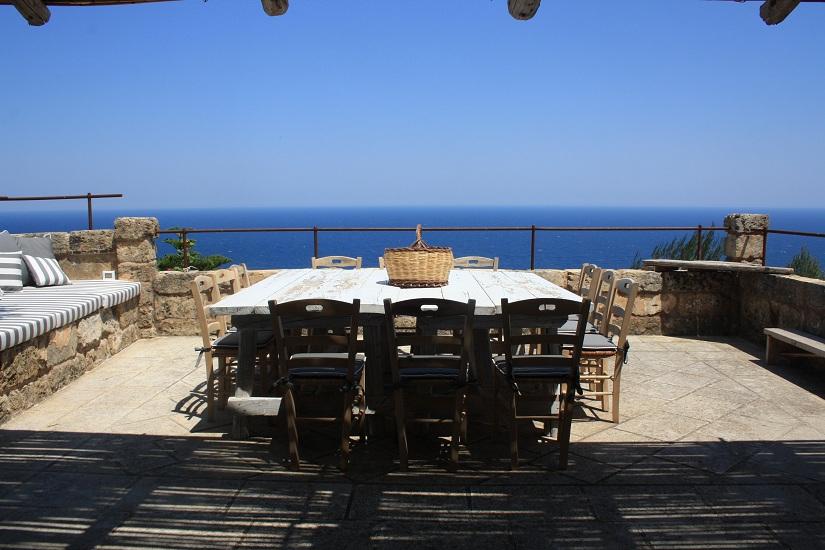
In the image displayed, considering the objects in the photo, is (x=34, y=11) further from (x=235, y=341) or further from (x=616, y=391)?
(x=616, y=391)

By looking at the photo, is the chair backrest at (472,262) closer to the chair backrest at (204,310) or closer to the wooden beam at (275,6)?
the chair backrest at (204,310)

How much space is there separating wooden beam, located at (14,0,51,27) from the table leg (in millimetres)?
1857

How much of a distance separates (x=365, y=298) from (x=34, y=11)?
7.13 ft

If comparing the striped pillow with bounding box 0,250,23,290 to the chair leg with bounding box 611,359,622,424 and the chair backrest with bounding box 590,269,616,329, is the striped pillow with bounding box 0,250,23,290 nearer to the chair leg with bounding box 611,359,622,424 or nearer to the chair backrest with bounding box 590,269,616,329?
the chair backrest with bounding box 590,269,616,329

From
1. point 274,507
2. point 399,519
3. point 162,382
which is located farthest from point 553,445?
point 162,382

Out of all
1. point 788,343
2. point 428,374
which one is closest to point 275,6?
point 428,374

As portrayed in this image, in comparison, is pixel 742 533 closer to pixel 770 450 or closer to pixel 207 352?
pixel 770 450

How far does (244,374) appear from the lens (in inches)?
150

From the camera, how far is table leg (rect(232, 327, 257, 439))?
379 centimetres

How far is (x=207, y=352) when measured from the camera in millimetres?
4160

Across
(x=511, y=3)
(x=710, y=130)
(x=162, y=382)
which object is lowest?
(x=162, y=382)

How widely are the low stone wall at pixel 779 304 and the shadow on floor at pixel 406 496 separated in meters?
2.13

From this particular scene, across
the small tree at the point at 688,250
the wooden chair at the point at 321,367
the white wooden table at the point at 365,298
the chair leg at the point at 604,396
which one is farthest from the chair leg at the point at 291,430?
the small tree at the point at 688,250

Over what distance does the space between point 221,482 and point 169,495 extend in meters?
0.25
